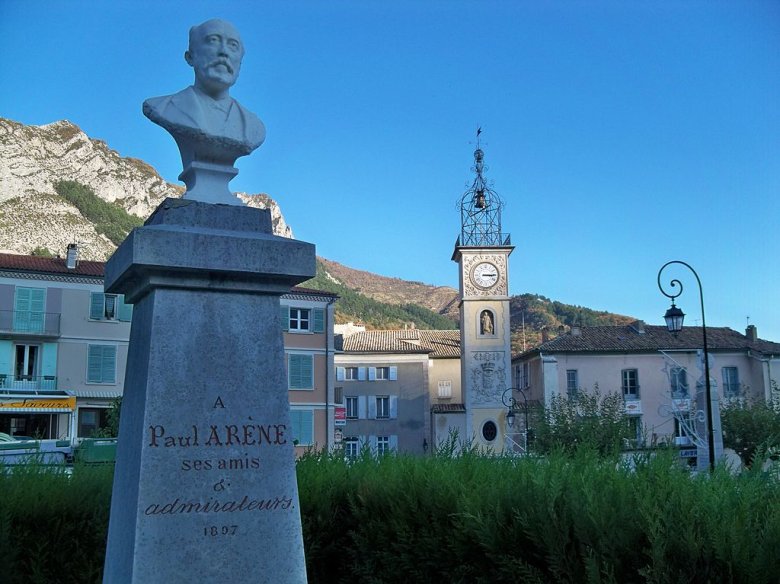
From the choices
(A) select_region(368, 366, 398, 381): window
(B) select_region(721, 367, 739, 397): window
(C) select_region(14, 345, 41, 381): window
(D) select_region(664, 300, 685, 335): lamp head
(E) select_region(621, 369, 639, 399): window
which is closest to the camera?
(D) select_region(664, 300, 685, 335): lamp head

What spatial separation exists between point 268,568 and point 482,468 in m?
1.75

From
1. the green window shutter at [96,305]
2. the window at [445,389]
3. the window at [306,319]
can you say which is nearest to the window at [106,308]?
the green window shutter at [96,305]

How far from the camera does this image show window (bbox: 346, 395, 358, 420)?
5328 centimetres

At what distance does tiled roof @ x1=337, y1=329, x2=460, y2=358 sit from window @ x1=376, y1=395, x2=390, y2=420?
318cm

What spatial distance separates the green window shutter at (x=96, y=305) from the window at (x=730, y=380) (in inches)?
1310

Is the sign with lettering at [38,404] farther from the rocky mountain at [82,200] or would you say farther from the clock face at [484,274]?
the rocky mountain at [82,200]

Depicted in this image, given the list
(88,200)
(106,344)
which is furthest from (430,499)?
A: (88,200)

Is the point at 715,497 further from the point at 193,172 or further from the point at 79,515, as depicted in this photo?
the point at 79,515

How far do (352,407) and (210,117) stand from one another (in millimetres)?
49576

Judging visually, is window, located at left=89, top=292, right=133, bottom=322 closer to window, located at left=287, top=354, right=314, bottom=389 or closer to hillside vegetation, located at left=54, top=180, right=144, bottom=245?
window, located at left=287, top=354, right=314, bottom=389

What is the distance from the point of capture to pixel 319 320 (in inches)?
1593

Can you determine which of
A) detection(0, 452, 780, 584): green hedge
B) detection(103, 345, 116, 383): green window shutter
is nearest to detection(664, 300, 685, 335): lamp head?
detection(0, 452, 780, 584): green hedge

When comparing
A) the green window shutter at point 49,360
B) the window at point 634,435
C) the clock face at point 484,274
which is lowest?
the window at point 634,435

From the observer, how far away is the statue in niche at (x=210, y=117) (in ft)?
15.6
